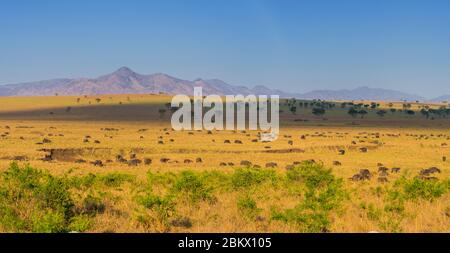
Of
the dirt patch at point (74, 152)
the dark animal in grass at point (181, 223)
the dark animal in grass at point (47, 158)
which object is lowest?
the dirt patch at point (74, 152)

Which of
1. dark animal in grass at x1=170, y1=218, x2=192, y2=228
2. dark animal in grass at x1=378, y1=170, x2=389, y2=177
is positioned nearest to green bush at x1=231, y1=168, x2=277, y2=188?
dark animal in grass at x1=170, y1=218, x2=192, y2=228

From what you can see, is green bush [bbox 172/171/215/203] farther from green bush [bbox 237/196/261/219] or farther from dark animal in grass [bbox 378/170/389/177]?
dark animal in grass [bbox 378/170/389/177]

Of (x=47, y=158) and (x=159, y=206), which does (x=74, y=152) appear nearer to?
(x=47, y=158)

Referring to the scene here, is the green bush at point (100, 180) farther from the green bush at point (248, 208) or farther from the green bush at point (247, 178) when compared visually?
the green bush at point (248, 208)

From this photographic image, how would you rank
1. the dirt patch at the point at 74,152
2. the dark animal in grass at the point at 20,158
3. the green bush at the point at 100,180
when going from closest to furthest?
the green bush at the point at 100,180 → the dark animal in grass at the point at 20,158 → the dirt patch at the point at 74,152

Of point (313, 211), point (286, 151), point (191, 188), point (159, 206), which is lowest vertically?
point (286, 151)

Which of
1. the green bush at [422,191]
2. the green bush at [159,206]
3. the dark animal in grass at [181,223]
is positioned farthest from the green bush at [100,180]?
the green bush at [422,191]

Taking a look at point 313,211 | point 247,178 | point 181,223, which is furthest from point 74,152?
point 313,211

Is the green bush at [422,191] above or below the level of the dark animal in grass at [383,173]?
above
